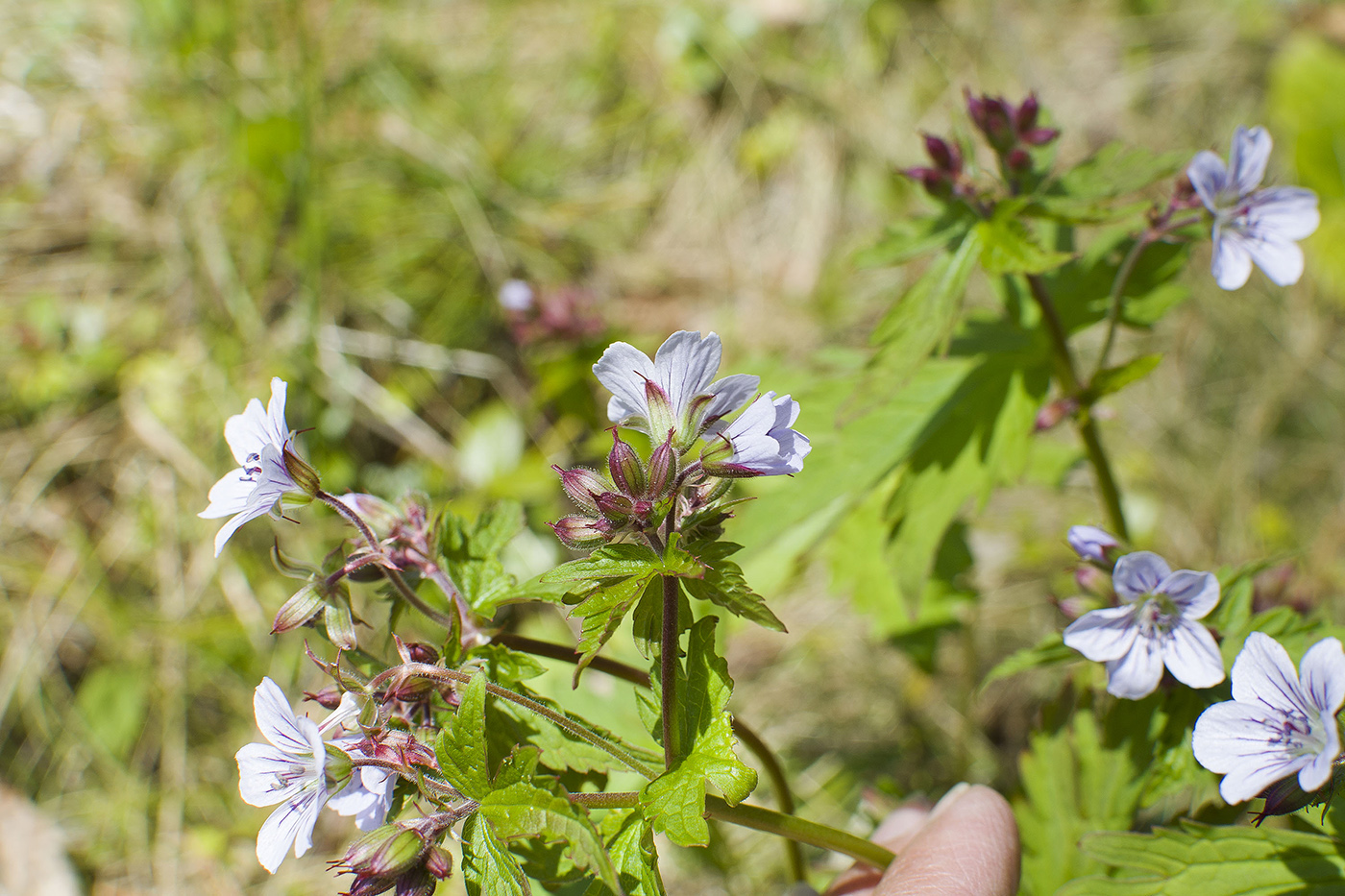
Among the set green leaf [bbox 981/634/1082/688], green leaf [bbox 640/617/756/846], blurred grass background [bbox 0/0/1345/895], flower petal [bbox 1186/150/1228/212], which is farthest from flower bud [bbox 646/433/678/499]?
blurred grass background [bbox 0/0/1345/895]

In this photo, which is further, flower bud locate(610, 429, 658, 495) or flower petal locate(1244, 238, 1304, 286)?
flower petal locate(1244, 238, 1304, 286)

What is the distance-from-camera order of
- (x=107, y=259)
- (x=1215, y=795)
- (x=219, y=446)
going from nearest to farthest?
(x=1215, y=795)
(x=219, y=446)
(x=107, y=259)

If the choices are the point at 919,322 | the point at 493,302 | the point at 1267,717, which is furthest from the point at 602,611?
the point at 493,302

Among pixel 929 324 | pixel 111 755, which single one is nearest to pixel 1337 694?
pixel 929 324

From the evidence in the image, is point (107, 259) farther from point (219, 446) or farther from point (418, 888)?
point (418, 888)

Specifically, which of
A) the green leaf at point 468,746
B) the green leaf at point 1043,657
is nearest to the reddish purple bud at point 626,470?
the green leaf at point 468,746

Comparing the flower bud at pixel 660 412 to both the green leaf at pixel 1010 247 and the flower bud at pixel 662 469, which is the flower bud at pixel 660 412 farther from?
the green leaf at pixel 1010 247

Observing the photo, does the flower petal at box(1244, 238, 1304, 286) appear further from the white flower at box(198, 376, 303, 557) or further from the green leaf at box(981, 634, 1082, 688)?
the white flower at box(198, 376, 303, 557)
